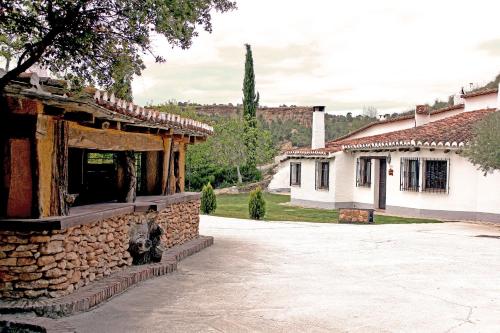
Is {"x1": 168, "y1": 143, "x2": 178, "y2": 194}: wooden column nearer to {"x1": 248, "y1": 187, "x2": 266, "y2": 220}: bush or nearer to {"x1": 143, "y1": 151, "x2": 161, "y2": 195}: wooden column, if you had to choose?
{"x1": 143, "y1": 151, "x2": 161, "y2": 195}: wooden column

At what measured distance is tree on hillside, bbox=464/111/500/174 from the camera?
1808 centimetres

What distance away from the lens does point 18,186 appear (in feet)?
24.4

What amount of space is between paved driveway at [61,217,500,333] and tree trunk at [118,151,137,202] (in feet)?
5.37

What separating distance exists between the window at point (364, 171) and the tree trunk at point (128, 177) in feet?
57.4

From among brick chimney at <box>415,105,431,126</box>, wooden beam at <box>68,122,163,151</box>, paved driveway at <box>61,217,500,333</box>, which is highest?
brick chimney at <box>415,105,431,126</box>

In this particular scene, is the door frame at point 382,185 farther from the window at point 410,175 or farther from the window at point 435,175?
the window at point 435,175

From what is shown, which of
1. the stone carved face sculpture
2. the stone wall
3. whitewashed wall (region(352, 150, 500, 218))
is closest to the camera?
the stone wall

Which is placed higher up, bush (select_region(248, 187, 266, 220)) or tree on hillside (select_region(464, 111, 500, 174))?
tree on hillside (select_region(464, 111, 500, 174))

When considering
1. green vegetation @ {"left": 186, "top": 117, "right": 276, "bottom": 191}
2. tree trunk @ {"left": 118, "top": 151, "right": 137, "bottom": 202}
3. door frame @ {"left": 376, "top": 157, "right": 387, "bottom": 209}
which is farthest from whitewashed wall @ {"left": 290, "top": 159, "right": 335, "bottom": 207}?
tree trunk @ {"left": 118, "top": 151, "right": 137, "bottom": 202}

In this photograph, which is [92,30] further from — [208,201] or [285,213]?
[285,213]

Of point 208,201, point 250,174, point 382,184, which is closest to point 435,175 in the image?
point 382,184

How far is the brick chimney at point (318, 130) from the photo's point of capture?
31359 millimetres

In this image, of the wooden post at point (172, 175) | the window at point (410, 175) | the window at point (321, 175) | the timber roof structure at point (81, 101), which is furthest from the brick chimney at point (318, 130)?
the timber roof structure at point (81, 101)

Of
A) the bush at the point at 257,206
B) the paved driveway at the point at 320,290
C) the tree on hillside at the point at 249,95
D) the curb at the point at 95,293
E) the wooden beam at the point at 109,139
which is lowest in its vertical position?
the paved driveway at the point at 320,290
